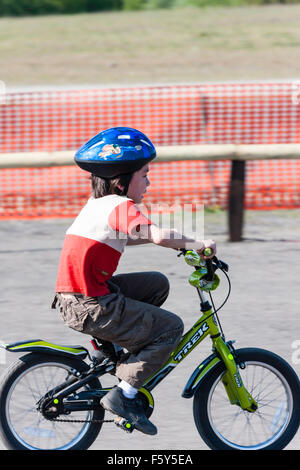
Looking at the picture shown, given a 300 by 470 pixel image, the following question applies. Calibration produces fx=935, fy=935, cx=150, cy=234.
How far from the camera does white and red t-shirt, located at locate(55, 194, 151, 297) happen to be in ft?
14.0

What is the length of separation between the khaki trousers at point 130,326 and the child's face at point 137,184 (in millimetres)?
432

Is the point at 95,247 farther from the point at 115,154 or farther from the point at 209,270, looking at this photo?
the point at 209,270

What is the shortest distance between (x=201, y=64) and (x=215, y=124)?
798cm

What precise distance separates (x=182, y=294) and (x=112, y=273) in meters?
2.74

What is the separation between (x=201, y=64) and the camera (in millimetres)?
19906

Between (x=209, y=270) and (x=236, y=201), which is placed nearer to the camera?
(x=209, y=270)

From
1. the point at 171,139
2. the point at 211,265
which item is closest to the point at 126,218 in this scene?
the point at 211,265

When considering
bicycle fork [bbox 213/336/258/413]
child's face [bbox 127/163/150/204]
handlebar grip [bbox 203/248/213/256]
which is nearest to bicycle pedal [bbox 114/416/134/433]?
bicycle fork [bbox 213/336/258/413]

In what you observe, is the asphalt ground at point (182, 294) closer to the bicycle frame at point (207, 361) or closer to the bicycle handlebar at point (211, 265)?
the bicycle frame at point (207, 361)

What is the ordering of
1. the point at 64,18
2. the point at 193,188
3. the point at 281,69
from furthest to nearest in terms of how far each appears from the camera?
the point at 64,18, the point at 281,69, the point at 193,188

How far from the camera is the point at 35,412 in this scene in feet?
15.0

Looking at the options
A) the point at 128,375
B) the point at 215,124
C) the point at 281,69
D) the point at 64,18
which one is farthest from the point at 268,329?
the point at 64,18

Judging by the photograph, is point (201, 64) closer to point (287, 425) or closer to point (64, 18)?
point (64, 18)

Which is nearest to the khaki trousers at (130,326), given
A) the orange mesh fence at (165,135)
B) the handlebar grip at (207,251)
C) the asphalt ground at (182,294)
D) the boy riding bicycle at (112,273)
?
the boy riding bicycle at (112,273)
